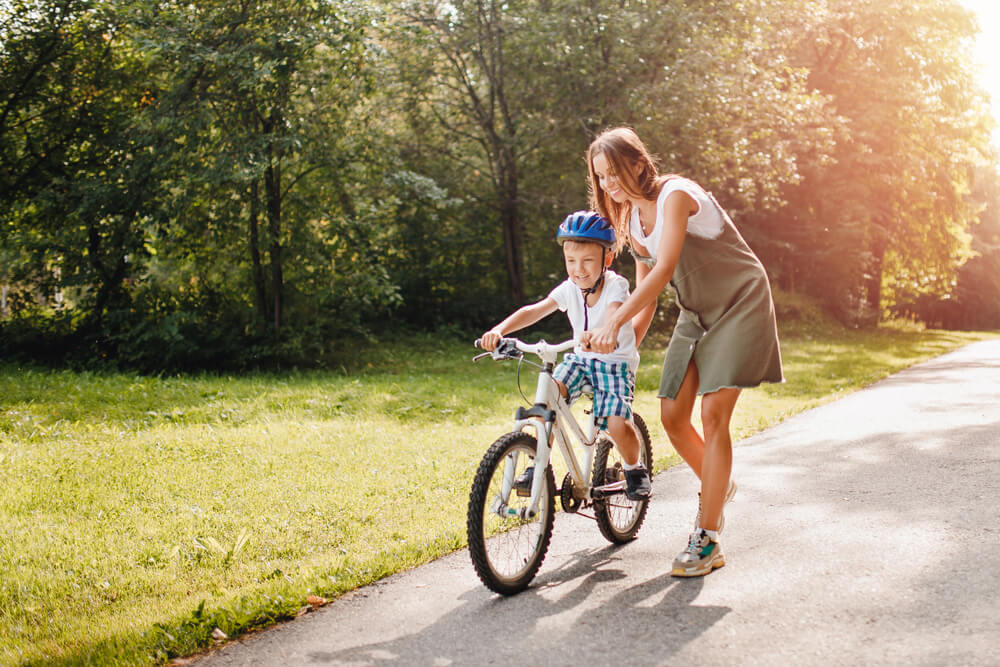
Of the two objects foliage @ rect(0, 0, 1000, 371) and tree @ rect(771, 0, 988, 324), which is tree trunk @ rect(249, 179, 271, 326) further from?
tree @ rect(771, 0, 988, 324)

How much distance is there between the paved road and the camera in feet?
A: 10.3

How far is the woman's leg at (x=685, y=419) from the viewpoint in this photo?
4.12 metres

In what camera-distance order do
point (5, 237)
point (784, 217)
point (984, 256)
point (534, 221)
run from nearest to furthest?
point (5, 237) → point (534, 221) → point (784, 217) → point (984, 256)

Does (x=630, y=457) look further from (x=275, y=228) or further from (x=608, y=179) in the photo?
(x=275, y=228)

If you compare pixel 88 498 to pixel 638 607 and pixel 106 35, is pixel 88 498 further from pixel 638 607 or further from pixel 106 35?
pixel 106 35

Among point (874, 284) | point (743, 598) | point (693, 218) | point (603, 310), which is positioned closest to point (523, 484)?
point (603, 310)

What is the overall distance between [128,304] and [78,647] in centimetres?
1171

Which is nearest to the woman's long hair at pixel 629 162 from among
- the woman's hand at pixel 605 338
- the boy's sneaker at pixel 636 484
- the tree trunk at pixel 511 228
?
the woman's hand at pixel 605 338

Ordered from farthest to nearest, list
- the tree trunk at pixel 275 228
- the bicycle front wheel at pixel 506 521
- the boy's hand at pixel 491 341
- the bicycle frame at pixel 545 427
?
the tree trunk at pixel 275 228 → the boy's hand at pixel 491 341 → the bicycle frame at pixel 545 427 → the bicycle front wheel at pixel 506 521

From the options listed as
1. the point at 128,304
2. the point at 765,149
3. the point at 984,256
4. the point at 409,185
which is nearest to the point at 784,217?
the point at 765,149

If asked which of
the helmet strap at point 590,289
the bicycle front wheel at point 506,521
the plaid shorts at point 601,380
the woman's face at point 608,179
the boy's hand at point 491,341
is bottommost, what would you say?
the bicycle front wheel at point 506,521

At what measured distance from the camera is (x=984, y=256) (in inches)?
1736

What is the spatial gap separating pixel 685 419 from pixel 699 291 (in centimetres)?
62

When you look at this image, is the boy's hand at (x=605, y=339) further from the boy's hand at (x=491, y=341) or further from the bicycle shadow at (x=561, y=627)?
the bicycle shadow at (x=561, y=627)
